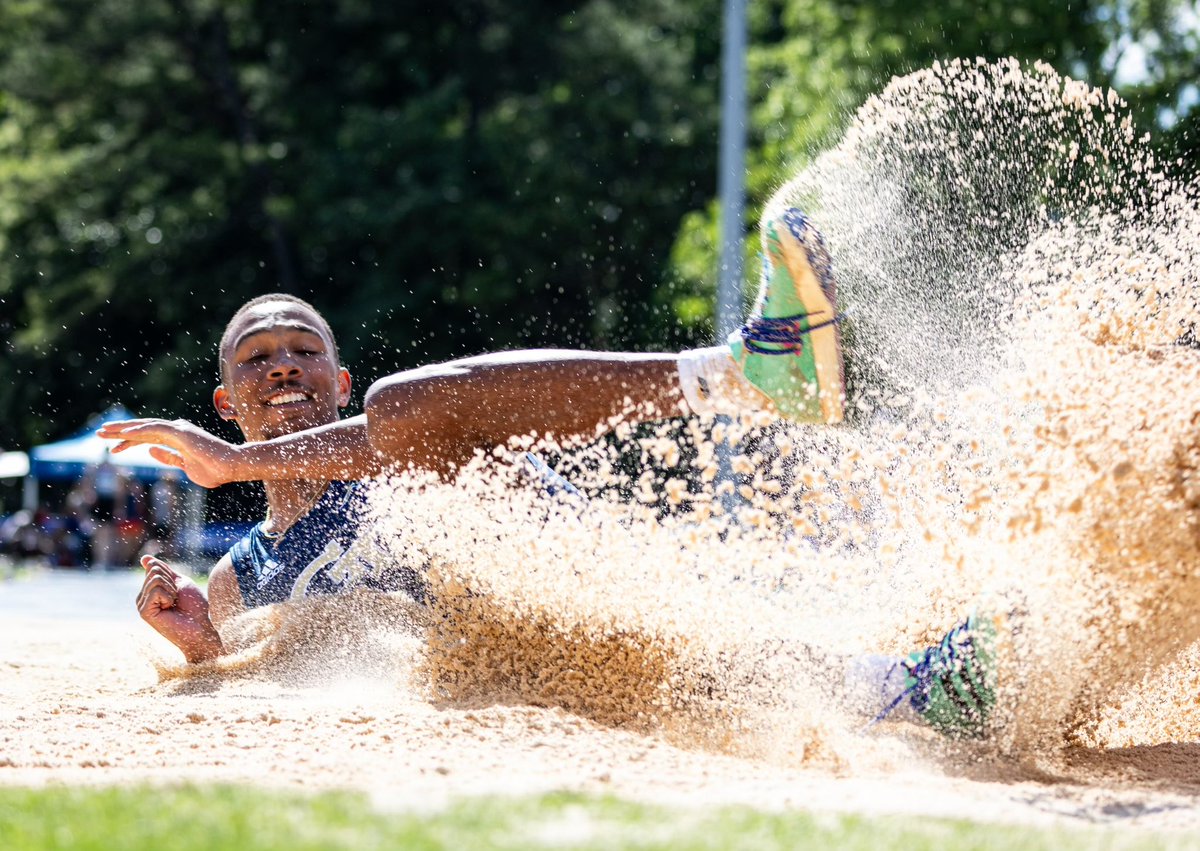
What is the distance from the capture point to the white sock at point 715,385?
13.1ft

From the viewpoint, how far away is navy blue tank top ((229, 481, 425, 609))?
15.6ft

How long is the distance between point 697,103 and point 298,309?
869 inches

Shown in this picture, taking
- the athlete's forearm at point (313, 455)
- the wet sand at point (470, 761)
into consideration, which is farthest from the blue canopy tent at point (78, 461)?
the athlete's forearm at point (313, 455)

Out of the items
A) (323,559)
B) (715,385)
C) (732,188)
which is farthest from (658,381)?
(732,188)

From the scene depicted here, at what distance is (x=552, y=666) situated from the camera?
4188 mm

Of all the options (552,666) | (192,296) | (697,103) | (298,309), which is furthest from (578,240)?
(552,666)

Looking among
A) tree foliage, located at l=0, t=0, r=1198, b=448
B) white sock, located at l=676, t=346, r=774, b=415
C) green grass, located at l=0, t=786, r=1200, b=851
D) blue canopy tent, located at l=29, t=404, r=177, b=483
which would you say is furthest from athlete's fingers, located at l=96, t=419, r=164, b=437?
tree foliage, located at l=0, t=0, r=1198, b=448

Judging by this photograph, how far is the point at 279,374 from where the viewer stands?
5277mm

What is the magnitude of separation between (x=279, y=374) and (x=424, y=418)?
1.20 meters

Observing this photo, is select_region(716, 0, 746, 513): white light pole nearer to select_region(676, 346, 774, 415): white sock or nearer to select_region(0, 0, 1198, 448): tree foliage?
select_region(0, 0, 1198, 448): tree foliage

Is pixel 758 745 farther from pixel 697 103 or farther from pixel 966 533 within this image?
pixel 697 103

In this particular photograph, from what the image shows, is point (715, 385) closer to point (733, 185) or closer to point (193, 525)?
point (733, 185)

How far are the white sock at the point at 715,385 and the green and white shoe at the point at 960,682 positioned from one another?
791mm

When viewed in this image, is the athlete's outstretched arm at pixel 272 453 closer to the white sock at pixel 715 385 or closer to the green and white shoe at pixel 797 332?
the white sock at pixel 715 385
